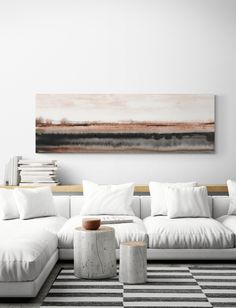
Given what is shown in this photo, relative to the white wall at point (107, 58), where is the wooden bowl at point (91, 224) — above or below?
below

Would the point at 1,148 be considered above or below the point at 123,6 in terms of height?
below

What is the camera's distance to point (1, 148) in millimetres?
7254

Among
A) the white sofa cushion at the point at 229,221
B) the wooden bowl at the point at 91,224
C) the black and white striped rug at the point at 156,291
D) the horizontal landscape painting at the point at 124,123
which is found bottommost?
the black and white striped rug at the point at 156,291

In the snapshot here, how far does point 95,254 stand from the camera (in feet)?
16.1

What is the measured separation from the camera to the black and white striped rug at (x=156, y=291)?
4121 millimetres

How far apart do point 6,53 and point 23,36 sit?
1.00 ft

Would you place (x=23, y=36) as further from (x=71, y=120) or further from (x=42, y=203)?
(x=42, y=203)

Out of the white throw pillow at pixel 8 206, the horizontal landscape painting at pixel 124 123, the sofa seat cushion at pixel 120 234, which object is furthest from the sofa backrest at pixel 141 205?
the sofa seat cushion at pixel 120 234

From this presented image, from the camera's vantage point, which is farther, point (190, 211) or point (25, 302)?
point (190, 211)

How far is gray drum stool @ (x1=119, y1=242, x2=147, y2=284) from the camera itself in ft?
15.5

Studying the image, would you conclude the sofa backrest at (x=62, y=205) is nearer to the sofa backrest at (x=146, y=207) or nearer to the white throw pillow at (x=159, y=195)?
the sofa backrest at (x=146, y=207)

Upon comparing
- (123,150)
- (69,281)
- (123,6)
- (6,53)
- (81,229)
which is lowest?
(69,281)

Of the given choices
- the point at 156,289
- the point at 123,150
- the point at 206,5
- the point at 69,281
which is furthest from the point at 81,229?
the point at 206,5

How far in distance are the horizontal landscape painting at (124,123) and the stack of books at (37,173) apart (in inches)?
11.6
